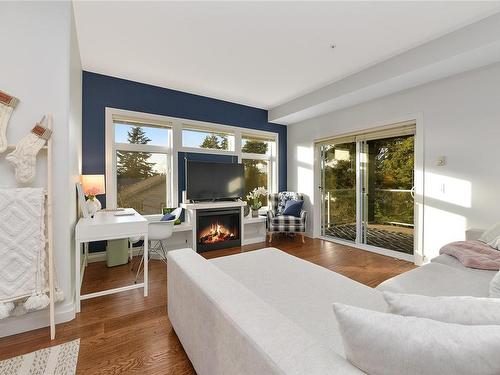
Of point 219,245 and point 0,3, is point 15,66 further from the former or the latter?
point 219,245

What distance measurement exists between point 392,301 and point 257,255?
1.36 metres

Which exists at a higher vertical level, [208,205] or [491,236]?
[208,205]

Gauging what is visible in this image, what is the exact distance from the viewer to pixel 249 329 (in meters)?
0.85

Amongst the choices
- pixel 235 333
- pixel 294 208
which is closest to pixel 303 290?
pixel 235 333

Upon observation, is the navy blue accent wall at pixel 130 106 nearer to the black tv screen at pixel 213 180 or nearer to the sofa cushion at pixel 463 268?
the black tv screen at pixel 213 180

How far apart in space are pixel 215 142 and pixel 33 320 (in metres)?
3.45

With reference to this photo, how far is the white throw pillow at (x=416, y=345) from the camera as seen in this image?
56 cm

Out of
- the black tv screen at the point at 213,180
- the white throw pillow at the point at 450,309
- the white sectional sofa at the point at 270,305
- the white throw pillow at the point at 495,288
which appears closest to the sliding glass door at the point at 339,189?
the black tv screen at the point at 213,180

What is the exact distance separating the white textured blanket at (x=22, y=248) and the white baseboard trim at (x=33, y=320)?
0.20 meters

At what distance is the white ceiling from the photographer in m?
2.20

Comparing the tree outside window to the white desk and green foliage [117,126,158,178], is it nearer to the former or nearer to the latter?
green foliage [117,126,158,178]

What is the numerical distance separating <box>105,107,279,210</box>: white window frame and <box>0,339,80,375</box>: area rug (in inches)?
88.2

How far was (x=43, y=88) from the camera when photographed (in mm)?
1944

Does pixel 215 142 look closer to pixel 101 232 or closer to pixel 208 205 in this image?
pixel 208 205
